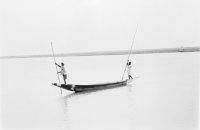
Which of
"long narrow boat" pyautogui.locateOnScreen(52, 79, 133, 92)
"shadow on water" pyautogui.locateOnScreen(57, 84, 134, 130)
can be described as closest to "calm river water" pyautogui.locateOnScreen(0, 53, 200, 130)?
"shadow on water" pyautogui.locateOnScreen(57, 84, 134, 130)

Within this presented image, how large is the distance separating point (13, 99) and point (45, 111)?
268cm

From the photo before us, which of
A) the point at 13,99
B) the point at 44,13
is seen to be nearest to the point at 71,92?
the point at 13,99

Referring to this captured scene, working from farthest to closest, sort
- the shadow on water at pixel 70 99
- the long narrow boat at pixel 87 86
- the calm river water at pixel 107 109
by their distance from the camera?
the long narrow boat at pixel 87 86, the shadow on water at pixel 70 99, the calm river water at pixel 107 109

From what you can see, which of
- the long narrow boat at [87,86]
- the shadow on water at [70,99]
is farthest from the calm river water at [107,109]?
the long narrow boat at [87,86]

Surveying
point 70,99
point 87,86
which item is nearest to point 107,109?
point 70,99

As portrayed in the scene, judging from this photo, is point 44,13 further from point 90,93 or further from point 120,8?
point 90,93

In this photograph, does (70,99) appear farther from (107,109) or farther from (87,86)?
(107,109)

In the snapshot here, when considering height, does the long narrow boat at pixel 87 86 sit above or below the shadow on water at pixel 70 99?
above

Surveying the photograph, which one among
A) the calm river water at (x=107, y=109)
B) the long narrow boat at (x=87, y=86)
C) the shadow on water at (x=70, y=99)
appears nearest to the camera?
the calm river water at (x=107, y=109)

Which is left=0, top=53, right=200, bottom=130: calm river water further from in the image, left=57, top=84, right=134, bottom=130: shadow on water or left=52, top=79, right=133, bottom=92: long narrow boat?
left=52, top=79, right=133, bottom=92: long narrow boat

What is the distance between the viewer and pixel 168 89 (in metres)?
12.8

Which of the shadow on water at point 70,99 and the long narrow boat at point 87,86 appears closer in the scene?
the shadow on water at point 70,99

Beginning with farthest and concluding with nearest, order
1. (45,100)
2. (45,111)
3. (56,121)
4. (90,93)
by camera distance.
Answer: (90,93)
(45,100)
(45,111)
(56,121)

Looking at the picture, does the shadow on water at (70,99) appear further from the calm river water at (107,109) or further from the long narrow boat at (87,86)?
the long narrow boat at (87,86)
